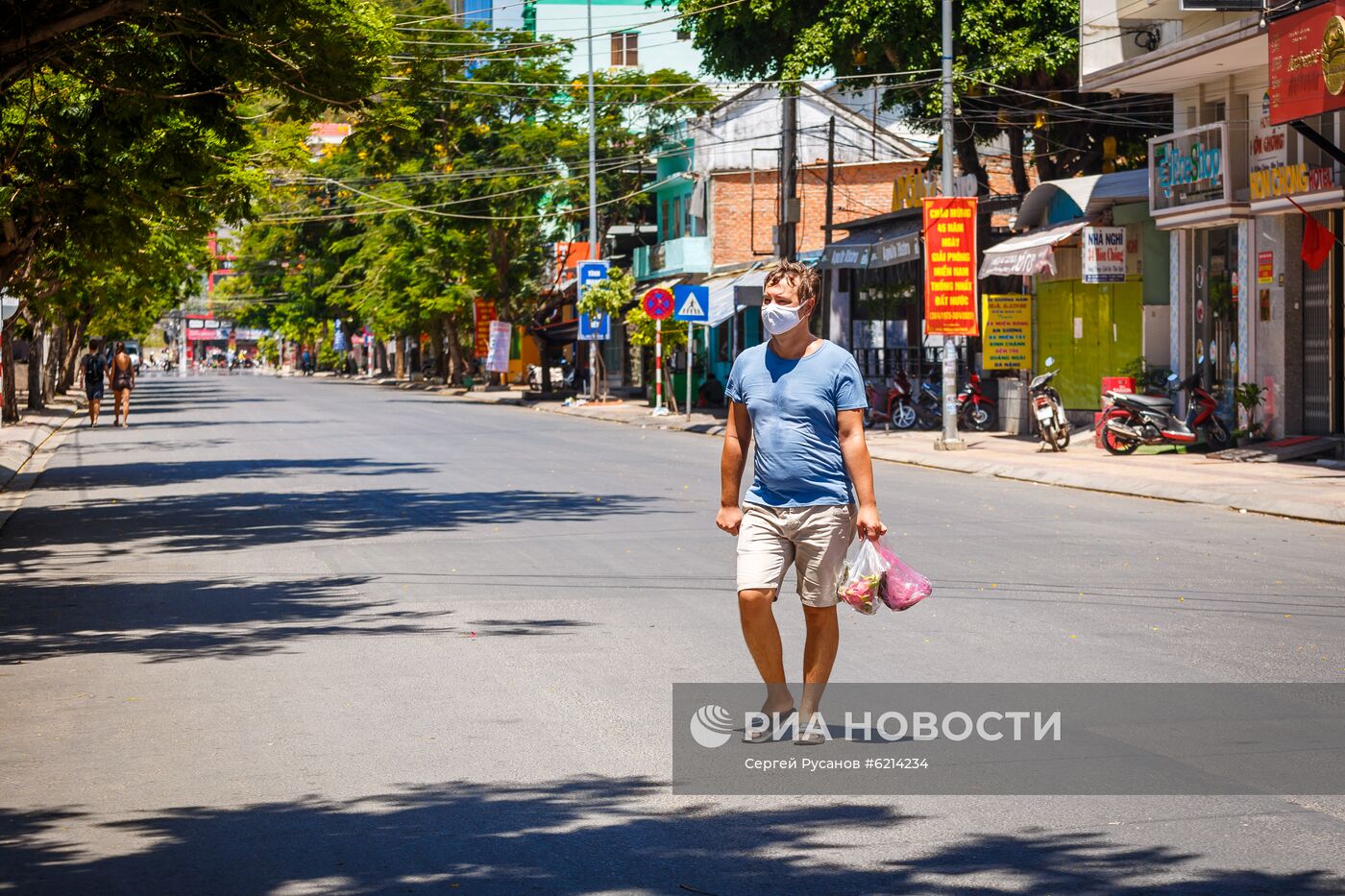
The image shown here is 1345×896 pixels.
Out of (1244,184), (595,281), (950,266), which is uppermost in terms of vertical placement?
(1244,184)

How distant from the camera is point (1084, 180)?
3077 centimetres

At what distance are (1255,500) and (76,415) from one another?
39337 mm

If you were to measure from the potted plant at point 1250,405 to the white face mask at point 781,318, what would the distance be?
20070mm

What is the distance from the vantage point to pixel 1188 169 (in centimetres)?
2670

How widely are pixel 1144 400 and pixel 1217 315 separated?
2450 mm

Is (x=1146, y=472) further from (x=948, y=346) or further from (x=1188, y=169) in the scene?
(x=948, y=346)

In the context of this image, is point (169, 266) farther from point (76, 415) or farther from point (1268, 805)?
point (1268, 805)

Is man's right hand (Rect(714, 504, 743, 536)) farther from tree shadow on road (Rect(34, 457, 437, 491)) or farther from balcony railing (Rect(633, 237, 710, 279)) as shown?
balcony railing (Rect(633, 237, 710, 279))

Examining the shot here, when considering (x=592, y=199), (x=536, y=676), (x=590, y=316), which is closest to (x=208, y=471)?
(x=536, y=676)

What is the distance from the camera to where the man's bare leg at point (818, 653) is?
719cm

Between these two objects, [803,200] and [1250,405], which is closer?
[1250,405]

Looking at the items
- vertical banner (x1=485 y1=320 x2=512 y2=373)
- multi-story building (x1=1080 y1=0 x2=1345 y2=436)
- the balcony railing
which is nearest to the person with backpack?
the balcony railing

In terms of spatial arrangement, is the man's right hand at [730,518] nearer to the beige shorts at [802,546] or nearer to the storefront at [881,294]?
the beige shorts at [802,546]

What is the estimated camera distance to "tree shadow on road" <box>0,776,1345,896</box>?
527cm
